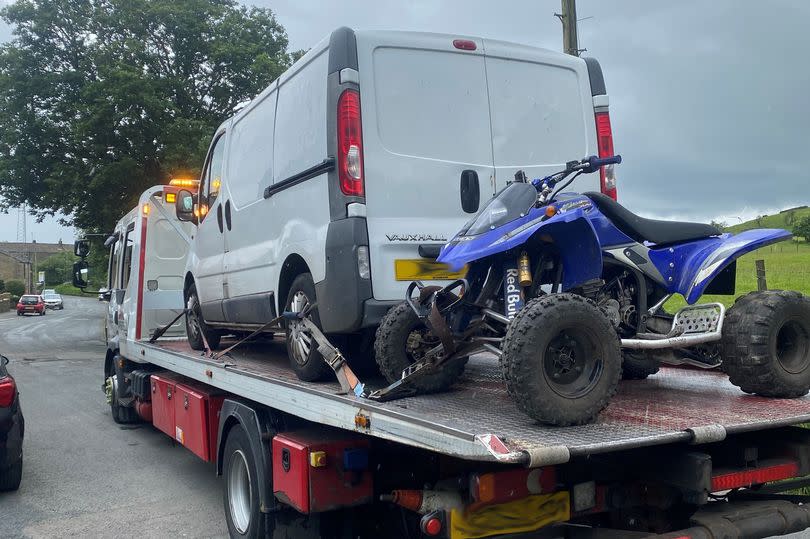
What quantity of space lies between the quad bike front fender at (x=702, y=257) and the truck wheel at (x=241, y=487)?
2.58 m

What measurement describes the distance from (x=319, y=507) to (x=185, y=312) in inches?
169

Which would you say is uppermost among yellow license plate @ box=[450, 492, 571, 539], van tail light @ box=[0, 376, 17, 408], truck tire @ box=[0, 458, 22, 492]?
van tail light @ box=[0, 376, 17, 408]

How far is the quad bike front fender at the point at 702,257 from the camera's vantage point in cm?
386

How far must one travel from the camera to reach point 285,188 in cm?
510

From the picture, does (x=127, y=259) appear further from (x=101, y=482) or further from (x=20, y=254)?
(x=20, y=254)

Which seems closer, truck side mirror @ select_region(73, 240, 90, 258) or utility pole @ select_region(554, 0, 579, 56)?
truck side mirror @ select_region(73, 240, 90, 258)

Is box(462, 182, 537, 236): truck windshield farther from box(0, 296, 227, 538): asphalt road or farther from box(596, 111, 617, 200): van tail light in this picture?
box(0, 296, 227, 538): asphalt road

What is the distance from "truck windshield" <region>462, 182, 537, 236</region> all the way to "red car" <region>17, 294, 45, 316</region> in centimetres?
5142

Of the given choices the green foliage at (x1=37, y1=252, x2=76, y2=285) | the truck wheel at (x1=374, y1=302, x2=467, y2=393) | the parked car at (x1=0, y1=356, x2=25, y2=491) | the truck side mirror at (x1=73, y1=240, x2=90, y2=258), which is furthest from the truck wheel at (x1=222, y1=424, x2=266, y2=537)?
the green foliage at (x1=37, y1=252, x2=76, y2=285)

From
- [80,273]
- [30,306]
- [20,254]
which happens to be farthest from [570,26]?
[20,254]

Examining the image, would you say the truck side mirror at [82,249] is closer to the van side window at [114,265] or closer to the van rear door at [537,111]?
the van side window at [114,265]

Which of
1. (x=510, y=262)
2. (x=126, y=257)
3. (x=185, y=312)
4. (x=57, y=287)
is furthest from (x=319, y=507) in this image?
(x=57, y=287)

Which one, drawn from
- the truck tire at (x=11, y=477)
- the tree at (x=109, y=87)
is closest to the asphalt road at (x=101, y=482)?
the truck tire at (x=11, y=477)

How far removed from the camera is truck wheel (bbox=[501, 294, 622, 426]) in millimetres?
3066
